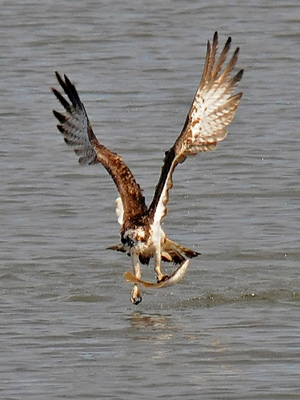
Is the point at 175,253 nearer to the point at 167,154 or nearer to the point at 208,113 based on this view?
the point at 167,154

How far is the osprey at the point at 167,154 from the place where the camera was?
8.95 meters

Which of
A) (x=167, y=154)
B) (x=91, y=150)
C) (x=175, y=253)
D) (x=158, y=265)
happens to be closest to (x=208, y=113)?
(x=167, y=154)

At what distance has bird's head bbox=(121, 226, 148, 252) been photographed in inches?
352

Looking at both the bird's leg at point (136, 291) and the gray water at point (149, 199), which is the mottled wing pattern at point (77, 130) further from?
the gray water at point (149, 199)

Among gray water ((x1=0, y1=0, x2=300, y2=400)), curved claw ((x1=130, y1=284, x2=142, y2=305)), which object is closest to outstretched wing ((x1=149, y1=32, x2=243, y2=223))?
curved claw ((x1=130, y1=284, x2=142, y2=305))

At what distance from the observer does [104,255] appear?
10.6 metres

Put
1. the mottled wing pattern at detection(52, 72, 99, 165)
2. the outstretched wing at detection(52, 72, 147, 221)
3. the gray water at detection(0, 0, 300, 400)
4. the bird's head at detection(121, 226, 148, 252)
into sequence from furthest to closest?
the mottled wing pattern at detection(52, 72, 99, 165)
the outstretched wing at detection(52, 72, 147, 221)
the bird's head at detection(121, 226, 148, 252)
the gray water at detection(0, 0, 300, 400)

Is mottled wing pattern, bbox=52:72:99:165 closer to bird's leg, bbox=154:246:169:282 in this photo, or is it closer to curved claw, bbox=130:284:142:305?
bird's leg, bbox=154:246:169:282

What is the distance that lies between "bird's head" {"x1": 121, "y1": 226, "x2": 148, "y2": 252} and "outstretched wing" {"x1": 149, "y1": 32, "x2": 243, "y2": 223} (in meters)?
0.11

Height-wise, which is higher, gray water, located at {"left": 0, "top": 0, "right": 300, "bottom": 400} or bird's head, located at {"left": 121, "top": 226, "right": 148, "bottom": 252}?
bird's head, located at {"left": 121, "top": 226, "right": 148, "bottom": 252}

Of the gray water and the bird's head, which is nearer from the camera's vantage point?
the gray water

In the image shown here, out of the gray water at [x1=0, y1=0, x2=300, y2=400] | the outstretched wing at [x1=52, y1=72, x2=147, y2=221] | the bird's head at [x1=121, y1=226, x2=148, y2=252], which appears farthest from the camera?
the outstretched wing at [x1=52, y1=72, x2=147, y2=221]

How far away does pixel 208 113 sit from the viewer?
9281 millimetres

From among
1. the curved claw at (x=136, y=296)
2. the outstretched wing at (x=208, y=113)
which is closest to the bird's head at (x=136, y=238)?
the outstretched wing at (x=208, y=113)
